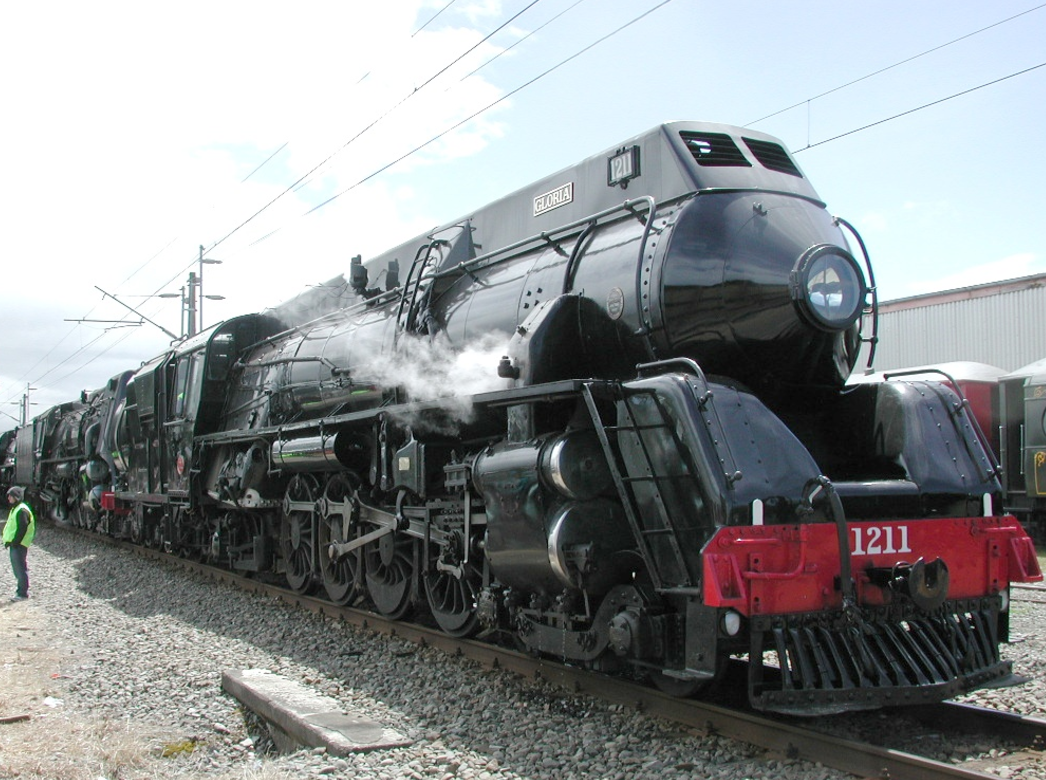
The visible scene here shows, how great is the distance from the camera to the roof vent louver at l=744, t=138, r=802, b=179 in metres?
6.10

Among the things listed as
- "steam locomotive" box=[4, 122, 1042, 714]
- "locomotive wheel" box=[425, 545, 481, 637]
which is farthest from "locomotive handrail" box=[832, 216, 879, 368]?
"locomotive wheel" box=[425, 545, 481, 637]

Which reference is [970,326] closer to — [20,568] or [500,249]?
[500,249]

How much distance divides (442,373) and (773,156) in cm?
279

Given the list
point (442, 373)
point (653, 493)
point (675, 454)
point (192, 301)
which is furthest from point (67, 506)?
point (675, 454)

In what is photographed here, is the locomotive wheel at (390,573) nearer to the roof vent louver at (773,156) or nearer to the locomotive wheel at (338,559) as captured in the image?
the locomotive wheel at (338,559)

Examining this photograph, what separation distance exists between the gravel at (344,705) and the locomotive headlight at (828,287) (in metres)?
2.39

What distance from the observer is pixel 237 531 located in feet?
37.2

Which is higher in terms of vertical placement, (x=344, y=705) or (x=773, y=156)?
(x=773, y=156)

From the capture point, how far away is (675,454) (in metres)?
4.61

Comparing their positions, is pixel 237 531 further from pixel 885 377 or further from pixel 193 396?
pixel 885 377

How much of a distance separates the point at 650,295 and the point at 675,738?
240 centimetres

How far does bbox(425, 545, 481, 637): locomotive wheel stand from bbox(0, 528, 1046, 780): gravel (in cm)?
26

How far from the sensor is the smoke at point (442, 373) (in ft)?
20.6

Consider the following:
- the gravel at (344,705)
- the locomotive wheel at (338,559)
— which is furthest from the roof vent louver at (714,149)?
the locomotive wheel at (338,559)
